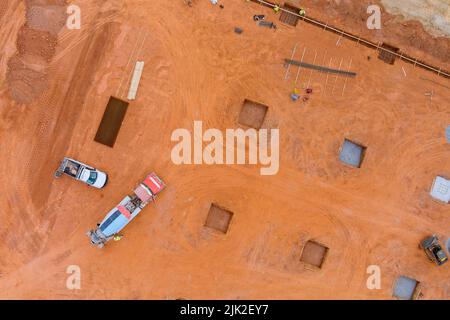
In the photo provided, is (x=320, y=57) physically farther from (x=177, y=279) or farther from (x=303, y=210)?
(x=177, y=279)

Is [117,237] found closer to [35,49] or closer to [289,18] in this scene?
[35,49]

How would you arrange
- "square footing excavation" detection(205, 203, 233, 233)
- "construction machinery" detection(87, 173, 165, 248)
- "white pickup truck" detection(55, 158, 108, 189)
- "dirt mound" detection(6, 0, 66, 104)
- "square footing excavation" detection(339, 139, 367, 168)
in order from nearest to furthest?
"white pickup truck" detection(55, 158, 108, 189), "construction machinery" detection(87, 173, 165, 248), "dirt mound" detection(6, 0, 66, 104), "square footing excavation" detection(205, 203, 233, 233), "square footing excavation" detection(339, 139, 367, 168)

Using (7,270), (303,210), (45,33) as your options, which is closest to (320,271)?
(303,210)

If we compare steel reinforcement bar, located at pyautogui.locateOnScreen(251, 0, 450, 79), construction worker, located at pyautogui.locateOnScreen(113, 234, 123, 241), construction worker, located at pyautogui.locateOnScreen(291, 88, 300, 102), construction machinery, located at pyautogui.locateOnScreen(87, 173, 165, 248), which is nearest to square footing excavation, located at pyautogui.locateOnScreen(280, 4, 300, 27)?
steel reinforcement bar, located at pyautogui.locateOnScreen(251, 0, 450, 79)

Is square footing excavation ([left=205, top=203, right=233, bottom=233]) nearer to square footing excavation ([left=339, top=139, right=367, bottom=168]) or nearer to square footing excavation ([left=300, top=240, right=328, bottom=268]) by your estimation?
square footing excavation ([left=300, top=240, right=328, bottom=268])

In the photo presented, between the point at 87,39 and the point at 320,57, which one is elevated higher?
the point at 320,57
